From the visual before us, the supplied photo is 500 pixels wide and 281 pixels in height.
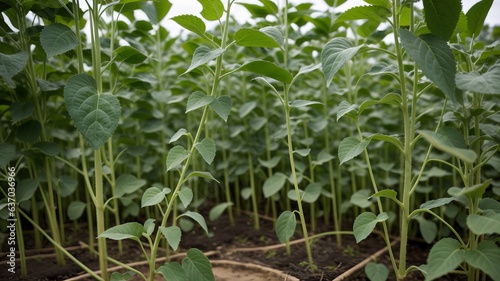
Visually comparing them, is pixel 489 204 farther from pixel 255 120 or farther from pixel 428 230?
pixel 255 120

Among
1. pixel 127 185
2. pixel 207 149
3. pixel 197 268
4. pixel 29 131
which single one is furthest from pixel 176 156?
pixel 29 131

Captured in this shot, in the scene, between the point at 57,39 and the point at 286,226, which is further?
the point at 286,226

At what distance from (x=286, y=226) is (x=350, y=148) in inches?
15.4

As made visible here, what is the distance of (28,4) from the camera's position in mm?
1212

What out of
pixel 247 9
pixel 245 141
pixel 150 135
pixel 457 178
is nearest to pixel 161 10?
pixel 247 9

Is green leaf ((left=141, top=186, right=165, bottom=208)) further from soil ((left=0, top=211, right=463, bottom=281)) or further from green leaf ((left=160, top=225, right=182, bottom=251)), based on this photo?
soil ((left=0, top=211, right=463, bottom=281))

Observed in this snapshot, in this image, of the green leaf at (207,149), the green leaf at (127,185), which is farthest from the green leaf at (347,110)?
the green leaf at (127,185)

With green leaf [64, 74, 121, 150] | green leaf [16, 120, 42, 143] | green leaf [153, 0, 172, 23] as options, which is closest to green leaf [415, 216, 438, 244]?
green leaf [64, 74, 121, 150]

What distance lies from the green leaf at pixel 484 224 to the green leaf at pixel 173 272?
74cm

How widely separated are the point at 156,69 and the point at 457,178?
1573 mm

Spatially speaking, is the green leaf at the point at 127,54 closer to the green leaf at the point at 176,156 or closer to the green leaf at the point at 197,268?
the green leaf at the point at 176,156

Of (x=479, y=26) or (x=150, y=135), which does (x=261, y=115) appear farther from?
(x=479, y=26)

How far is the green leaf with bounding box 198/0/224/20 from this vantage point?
113cm

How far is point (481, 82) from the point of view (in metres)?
0.92
